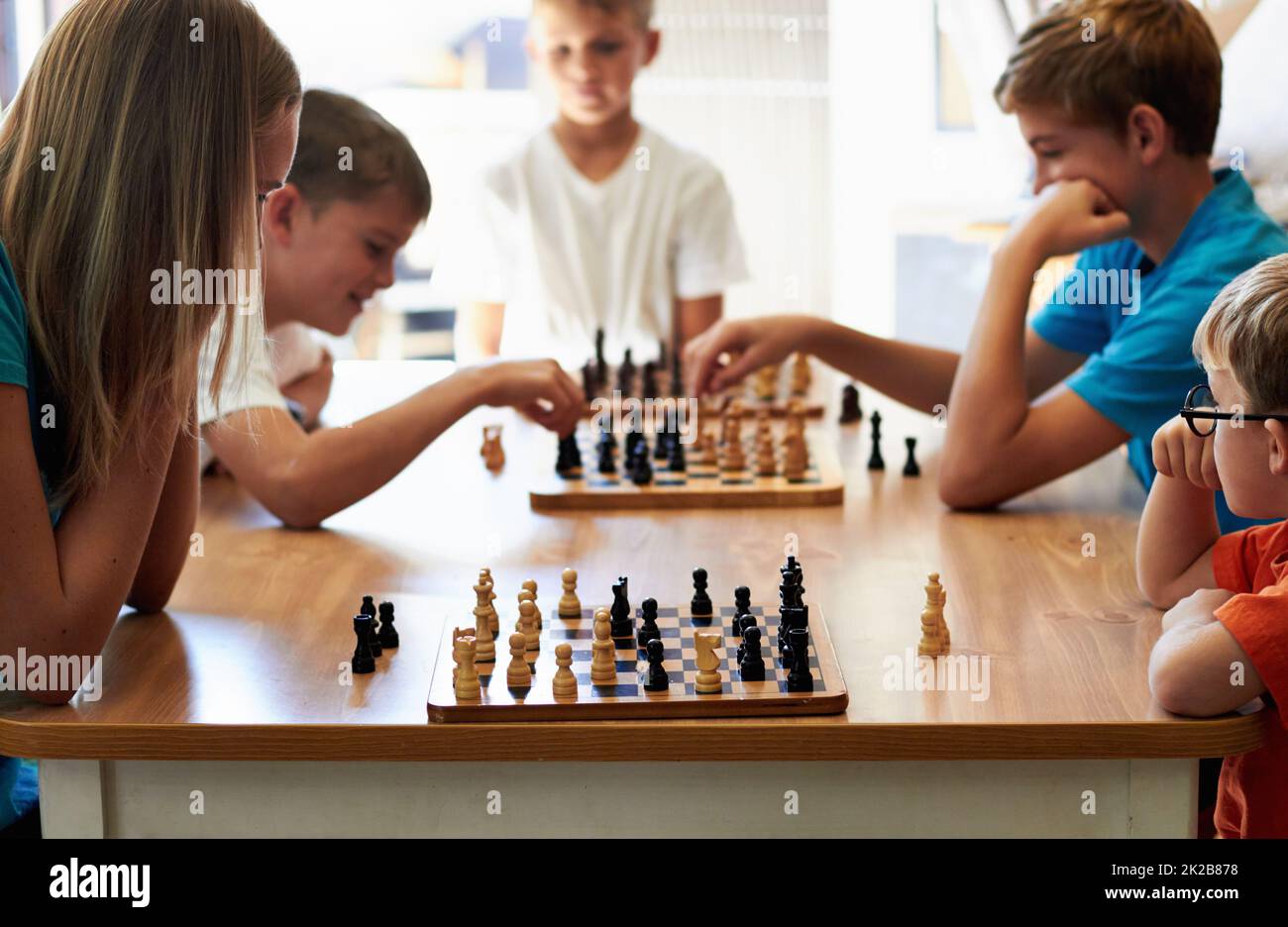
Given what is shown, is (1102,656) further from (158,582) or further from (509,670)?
(158,582)

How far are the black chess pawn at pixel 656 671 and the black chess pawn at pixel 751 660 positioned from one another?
2.7 inches

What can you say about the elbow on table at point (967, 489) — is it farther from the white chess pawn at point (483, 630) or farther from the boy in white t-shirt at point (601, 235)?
the boy in white t-shirt at point (601, 235)

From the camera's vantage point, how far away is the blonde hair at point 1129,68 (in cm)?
190

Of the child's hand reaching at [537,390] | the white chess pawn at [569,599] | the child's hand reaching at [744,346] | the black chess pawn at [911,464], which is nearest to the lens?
the white chess pawn at [569,599]

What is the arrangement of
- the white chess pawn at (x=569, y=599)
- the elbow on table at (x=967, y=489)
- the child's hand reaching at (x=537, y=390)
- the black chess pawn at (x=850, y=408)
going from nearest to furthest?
the white chess pawn at (x=569, y=599), the elbow on table at (x=967, y=489), the child's hand reaching at (x=537, y=390), the black chess pawn at (x=850, y=408)

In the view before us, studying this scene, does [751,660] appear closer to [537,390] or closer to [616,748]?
[616,748]

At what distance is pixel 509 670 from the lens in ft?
4.08

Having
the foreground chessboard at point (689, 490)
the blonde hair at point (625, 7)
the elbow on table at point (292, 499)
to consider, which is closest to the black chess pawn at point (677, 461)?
the foreground chessboard at point (689, 490)

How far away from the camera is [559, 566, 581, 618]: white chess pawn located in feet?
4.70

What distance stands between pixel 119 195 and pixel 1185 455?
1070mm

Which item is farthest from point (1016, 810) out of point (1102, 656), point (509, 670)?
point (509, 670)

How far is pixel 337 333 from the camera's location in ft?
7.02

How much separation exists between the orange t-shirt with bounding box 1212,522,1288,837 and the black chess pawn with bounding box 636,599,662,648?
0.51 m
